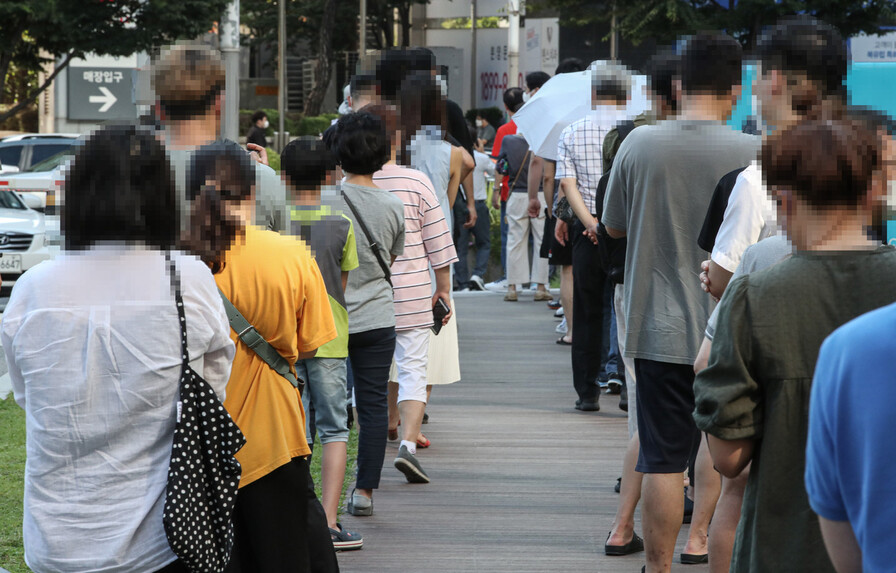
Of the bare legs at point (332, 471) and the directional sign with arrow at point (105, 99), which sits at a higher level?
the directional sign with arrow at point (105, 99)

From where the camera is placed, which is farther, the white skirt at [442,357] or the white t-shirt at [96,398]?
the white skirt at [442,357]

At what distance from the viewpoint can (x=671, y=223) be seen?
14.7ft

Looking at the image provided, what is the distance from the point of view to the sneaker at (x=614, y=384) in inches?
342

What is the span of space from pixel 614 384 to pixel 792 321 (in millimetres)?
Answer: 6205

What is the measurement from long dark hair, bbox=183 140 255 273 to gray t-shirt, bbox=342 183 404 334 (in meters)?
1.83

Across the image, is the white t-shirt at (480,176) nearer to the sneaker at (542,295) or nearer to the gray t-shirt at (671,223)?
the sneaker at (542,295)

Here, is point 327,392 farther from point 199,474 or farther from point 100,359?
point 100,359

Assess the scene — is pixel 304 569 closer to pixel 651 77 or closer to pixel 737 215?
pixel 737 215

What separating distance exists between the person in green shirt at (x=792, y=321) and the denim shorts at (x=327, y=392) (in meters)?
2.61

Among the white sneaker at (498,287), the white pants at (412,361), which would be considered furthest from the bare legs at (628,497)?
the white sneaker at (498,287)

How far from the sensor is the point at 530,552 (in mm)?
5355

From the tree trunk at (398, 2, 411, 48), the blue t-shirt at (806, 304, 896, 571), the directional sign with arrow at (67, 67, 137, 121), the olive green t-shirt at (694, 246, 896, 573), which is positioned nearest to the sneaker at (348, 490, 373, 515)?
the olive green t-shirt at (694, 246, 896, 573)

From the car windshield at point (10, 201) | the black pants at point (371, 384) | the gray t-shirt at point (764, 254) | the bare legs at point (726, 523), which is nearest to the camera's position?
the gray t-shirt at point (764, 254)

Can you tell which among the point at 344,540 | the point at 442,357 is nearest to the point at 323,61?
the point at 442,357
